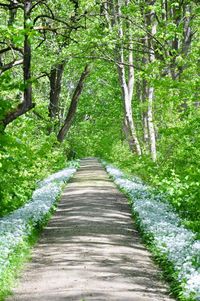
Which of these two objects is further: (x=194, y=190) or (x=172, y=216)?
(x=172, y=216)

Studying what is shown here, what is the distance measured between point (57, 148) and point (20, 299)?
2676 centimetres

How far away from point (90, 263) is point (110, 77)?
37.0 m

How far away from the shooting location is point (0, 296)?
809 cm

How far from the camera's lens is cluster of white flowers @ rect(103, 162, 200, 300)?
7.96m

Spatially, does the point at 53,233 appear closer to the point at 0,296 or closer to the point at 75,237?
the point at 75,237

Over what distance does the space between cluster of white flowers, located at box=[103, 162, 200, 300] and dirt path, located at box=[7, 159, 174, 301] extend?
48 centimetres

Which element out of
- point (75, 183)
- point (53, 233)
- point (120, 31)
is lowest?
point (75, 183)

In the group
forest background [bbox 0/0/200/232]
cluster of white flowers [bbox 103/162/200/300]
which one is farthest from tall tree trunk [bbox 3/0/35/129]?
cluster of white flowers [bbox 103/162/200/300]

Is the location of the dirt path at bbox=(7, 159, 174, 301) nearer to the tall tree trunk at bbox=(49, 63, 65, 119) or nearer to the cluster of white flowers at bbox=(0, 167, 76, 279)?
Answer: the cluster of white flowers at bbox=(0, 167, 76, 279)

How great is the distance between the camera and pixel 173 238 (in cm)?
1087

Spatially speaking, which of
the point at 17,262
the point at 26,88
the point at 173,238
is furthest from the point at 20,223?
the point at 173,238

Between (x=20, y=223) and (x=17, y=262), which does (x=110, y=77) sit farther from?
(x=17, y=262)

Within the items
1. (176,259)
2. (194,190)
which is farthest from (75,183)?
(176,259)

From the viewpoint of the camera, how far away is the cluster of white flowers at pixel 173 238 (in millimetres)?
7957
